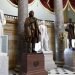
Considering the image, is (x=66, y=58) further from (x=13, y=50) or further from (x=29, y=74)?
(x=29, y=74)

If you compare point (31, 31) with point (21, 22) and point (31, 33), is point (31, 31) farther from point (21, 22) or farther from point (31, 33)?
point (21, 22)

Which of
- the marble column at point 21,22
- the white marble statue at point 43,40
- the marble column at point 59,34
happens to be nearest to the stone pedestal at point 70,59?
the marble column at point 59,34

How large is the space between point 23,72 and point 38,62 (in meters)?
0.55

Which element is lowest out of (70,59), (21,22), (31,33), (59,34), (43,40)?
(70,59)

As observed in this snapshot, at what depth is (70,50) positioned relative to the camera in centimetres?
771

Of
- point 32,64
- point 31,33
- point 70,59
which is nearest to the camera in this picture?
point 32,64

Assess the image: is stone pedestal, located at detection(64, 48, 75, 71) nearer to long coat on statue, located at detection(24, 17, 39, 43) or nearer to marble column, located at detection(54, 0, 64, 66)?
marble column, located at detection(54, 0, 64, 66)

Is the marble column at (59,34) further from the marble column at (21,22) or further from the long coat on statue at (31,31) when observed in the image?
the long coat on statue at (31,31)

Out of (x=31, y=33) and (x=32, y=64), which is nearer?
(x=32, y=64)

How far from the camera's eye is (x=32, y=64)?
18.2 feet

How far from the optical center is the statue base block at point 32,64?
5473 mm

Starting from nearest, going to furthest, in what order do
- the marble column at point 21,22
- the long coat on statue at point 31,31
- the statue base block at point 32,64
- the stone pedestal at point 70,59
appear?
the statue base block at point 32,64 < the long coat on statue at point 31,31 < the marble column at point 21,22 < the stone pedestal at point 70,59

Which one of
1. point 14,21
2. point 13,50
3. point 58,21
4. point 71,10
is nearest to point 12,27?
point 14,21

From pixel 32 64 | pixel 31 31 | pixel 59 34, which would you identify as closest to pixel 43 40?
pixel 59 34
